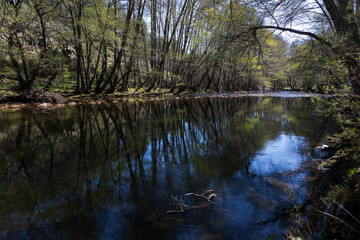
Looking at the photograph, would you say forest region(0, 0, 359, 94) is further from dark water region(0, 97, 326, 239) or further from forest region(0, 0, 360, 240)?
dark water region(0, 97, 326, 239)

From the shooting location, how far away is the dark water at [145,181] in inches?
115

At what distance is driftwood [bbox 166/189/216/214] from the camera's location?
3317 mm

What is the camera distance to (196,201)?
3.57 metres

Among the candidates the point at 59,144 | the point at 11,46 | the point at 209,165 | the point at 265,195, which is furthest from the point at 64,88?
the point at 265,195

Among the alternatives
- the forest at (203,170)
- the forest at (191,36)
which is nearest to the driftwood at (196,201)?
the forest at (203,170)

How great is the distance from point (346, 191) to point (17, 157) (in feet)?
23.6

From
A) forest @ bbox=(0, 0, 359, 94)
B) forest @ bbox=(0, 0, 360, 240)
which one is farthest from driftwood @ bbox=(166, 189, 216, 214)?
forest @ bbox=(0, 0, 359, 94)

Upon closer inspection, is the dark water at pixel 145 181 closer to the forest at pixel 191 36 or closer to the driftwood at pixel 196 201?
the driftwood at pixel 196 201

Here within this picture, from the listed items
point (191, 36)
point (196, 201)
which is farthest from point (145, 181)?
point (191, 36)

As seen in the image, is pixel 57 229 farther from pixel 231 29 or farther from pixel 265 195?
pixel 231 29

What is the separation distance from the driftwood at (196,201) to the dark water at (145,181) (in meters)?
0.10

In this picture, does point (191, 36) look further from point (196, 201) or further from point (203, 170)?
point (196, 201)

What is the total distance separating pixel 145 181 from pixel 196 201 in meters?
1.26

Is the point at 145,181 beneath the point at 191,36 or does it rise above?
beneath
